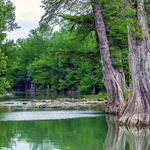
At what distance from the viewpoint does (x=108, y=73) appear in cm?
3706

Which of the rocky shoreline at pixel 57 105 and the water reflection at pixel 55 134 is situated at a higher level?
the rocky shoreline at pixel 57 105

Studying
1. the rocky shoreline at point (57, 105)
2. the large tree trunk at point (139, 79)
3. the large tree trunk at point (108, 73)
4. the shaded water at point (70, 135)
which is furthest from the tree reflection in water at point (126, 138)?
the rocky shoreline at point (57, 105)

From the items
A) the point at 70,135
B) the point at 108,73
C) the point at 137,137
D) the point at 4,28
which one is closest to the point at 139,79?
the point at 70,135

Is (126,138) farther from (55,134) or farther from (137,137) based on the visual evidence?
(55,134)

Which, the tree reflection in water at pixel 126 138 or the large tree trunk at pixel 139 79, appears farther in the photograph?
the large tree trunk at pixel 139 79

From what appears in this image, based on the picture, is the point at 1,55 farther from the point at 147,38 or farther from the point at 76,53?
the point at 147,38

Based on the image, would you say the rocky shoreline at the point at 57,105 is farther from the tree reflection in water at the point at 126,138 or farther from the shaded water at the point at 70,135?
the tree reflection in water at the point at 126,138

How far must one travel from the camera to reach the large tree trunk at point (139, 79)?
2614cm

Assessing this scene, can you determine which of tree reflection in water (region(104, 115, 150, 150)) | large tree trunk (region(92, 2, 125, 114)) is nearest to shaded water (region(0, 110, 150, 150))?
tree reflection in water (region(104, 115, 150, 150))

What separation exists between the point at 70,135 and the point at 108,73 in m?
13.6

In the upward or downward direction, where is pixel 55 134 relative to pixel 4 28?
downward

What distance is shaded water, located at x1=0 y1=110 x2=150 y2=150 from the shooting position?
19969 mm

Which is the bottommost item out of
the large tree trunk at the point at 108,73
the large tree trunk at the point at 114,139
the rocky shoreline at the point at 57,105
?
the large tree trunk at the point at 114,139

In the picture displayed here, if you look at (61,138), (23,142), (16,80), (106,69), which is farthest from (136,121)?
(16,80)
